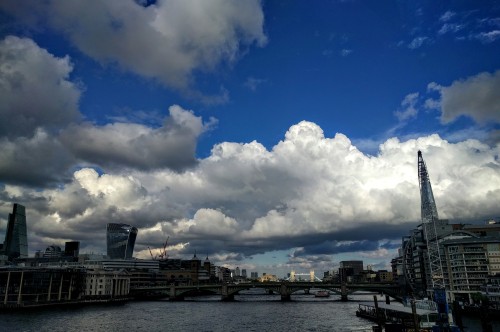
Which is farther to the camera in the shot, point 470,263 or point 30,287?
point 30,287

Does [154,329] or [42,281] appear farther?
[42,281]

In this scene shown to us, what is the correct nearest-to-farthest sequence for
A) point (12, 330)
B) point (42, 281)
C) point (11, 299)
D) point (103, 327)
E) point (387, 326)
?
point (387, 326) < point (12, 330) < point (103, 327) < point (11, 299) < point (42, 281)

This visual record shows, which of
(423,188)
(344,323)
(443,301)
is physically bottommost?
(344,323)

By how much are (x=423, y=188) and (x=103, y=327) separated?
478ft

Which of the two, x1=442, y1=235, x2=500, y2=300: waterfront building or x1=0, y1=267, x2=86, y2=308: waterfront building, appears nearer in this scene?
x1=0, y1=267, x2=86, y2=308: waterfront building

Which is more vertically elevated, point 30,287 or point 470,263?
point 470,263

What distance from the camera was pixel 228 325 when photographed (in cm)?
10700

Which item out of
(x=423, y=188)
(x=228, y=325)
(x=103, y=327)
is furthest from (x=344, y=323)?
(x=423, y=188)

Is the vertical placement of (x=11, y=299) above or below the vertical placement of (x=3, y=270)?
below

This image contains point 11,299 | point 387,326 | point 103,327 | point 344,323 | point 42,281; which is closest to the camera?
point 387,326

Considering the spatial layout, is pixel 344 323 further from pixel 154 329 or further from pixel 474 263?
pixel 474 263

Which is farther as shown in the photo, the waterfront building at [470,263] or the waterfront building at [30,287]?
the waterfront building at [470,263]

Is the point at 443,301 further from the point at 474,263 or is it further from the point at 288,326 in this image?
the point at 474,263

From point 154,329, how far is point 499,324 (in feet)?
270
